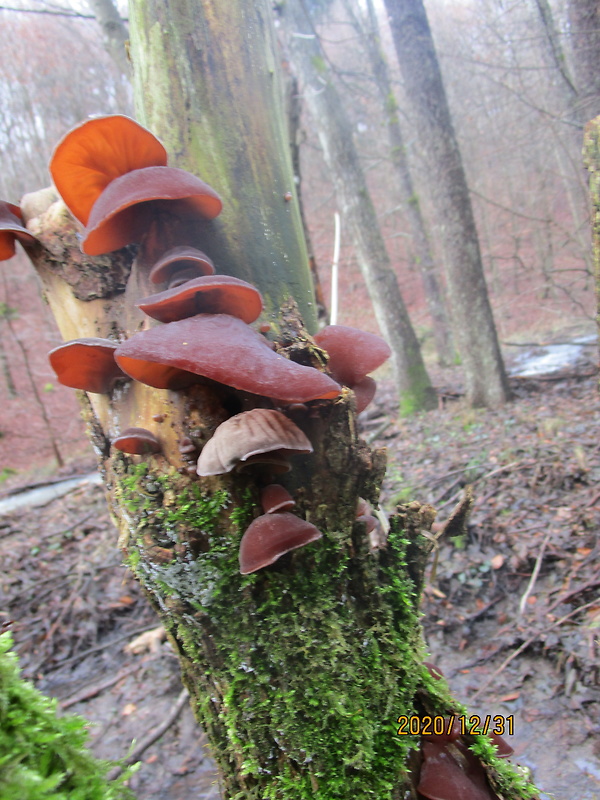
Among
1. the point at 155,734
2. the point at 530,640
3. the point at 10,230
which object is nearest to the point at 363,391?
the point at 10,230

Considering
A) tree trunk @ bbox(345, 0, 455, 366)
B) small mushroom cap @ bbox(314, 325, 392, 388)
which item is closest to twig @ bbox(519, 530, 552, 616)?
small mushroom cap @ bbox(314, 325, 392, 388)

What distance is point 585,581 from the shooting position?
3430mm

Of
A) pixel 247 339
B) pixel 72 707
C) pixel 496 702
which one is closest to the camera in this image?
pixel 247 339

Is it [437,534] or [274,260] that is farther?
[437,534]

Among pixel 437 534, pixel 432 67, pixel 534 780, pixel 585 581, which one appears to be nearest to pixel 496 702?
pixel 534 780

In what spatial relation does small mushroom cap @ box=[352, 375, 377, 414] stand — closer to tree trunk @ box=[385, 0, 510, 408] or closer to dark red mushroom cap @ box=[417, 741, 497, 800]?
dark red mushroom cap @ box=[417, 741, 497, 800]

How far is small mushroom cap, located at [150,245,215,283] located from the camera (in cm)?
141

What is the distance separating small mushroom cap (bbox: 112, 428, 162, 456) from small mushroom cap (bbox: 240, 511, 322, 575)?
377 millimetres

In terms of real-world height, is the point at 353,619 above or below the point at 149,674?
above

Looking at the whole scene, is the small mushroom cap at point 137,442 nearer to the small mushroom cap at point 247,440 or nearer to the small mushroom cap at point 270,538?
the small mushroom cap at point 247,440

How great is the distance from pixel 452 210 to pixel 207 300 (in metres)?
6.88

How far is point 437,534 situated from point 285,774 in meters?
0.95

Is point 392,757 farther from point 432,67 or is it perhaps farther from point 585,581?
point 432,67

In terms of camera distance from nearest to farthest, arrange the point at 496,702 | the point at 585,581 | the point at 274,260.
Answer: the point at 274,260 < the point at 496,702 < the point at 585,581
